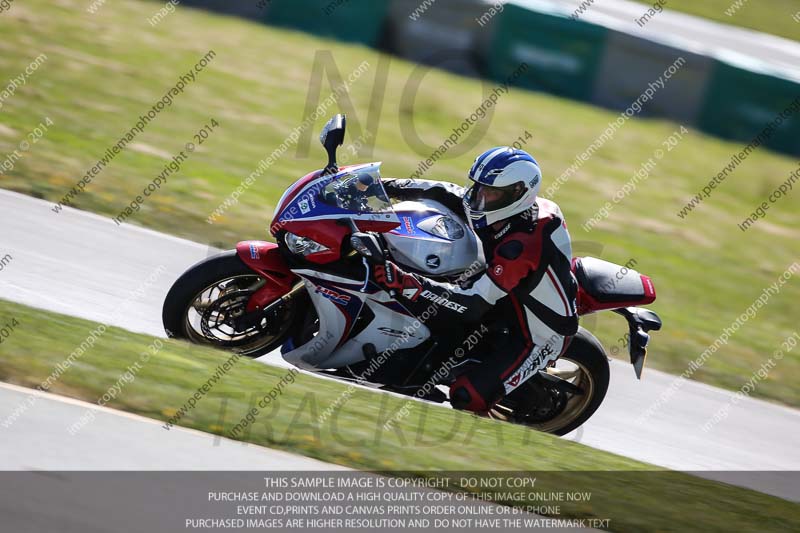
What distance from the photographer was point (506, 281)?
219 inches

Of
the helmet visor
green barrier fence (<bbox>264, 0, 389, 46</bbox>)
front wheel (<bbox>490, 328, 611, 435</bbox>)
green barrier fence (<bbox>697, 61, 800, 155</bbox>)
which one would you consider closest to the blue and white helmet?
the helmet visor

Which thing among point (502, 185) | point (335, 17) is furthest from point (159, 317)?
point (335, 17)

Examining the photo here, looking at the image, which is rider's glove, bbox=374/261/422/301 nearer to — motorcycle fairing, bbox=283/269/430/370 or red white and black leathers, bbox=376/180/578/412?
red white and black leathers, bbox=376/180/578/412

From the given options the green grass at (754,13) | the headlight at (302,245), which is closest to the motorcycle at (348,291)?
the headlight at (302,245)

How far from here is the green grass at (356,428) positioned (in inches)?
192

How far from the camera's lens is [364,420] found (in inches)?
208

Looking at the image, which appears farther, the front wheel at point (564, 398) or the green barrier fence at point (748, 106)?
the green barrier fence at point (748, 106)

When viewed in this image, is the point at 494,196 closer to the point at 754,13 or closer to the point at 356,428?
the point at 356,428

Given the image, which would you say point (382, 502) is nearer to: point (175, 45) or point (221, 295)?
point (221, 295)

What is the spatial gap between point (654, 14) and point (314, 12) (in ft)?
30.4

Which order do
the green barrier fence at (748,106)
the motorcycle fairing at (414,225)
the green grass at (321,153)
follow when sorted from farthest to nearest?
the green barrier fence at (748,106) < the green grass at (321,153) < the motorcycle fairing at (414,225)

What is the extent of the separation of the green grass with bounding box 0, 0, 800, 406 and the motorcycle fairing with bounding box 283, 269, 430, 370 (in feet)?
7.98

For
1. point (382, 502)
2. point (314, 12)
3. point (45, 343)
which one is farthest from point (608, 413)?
point (314, 12)

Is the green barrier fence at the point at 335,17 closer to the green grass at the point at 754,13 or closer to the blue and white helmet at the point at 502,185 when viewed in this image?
the green grass at the point at 754,13
